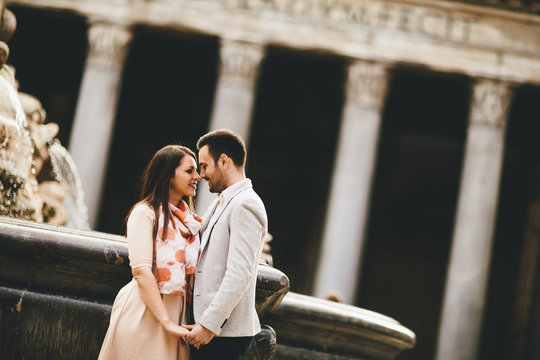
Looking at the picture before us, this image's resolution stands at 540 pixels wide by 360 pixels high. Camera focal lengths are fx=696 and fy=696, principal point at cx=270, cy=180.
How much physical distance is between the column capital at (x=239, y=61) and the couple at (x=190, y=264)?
13294mm

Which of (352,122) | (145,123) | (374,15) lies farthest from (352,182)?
(145,123)

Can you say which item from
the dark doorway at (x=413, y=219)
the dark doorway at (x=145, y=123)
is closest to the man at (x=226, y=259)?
the dark doorway at (x=145, y=123)

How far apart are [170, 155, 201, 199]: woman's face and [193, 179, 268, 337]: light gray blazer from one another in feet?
0.71

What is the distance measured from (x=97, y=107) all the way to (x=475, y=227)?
9058 mm

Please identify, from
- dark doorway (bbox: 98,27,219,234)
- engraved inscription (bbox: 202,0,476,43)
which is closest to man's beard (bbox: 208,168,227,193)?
engraved inscription (bbox: 202,0,476,43)

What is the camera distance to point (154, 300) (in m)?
2.77

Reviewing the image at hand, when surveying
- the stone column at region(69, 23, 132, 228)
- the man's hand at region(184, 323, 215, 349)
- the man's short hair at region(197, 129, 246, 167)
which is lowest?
the man's hand at region(184, 323, 215, 349)

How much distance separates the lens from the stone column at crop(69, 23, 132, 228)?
15.9 m

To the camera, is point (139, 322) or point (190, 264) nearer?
point (139, 322)

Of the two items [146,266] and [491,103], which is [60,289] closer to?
[146,266]

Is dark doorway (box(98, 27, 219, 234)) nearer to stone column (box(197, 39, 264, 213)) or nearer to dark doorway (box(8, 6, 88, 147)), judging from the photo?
dark doorway (box(8, 6, 88, 147))

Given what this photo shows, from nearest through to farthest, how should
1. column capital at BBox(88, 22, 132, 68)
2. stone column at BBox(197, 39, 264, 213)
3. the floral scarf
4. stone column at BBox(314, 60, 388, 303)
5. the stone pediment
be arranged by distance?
1. the floral scarf
2. stone column at BBox(314, 60, 388, 303)
3. stone column at BBox(197, 39, 264, 213)
4. column capital at BBox(88, 22, 132, 68)
5. the stone pediment

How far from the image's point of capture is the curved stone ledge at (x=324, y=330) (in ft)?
14.2

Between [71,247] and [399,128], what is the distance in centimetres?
1989
